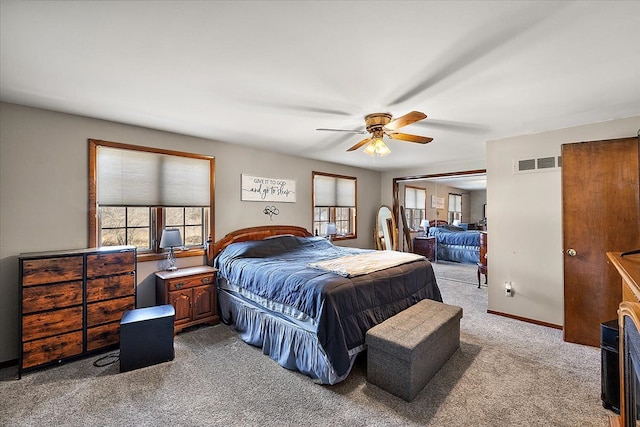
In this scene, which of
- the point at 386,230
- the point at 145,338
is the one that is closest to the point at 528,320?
the point at 386,230

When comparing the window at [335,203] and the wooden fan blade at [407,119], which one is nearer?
the wooden fan blade at [407,119]

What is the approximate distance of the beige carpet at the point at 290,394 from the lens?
74.7 inches

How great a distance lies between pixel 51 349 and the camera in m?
2.47

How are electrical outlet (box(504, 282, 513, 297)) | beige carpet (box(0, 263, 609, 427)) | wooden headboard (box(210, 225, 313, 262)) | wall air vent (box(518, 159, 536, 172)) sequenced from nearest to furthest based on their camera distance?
1. beige carpet (box(0, 263, 609, 427))
2. wall air vent (box(518, 159, 536, 172))
3. electrical outlet (box(504, 282, 513, 297))
4. wooden headboard (box(210, 225, 313, 262))

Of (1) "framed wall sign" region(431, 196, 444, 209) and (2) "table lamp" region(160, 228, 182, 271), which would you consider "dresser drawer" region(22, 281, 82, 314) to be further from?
(1) "framed wall sign" region(431, 196, 444, 209)

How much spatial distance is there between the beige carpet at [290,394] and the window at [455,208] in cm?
437

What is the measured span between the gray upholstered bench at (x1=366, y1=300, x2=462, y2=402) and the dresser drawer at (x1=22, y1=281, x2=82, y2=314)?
2648 mm

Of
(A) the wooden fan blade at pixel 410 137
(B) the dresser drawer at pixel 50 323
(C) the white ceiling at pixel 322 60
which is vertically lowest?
(B) the dresser drawer at pixel 50 323

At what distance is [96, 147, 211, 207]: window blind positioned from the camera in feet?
10.3

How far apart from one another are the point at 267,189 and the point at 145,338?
264cm

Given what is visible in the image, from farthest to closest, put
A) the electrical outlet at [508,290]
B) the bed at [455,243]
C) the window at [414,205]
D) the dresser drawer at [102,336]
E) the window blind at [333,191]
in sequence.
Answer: the window at [414,205] < the bed at [455,243] < the window blind at [333,191] < the electrical outlet at [508,290] < the dresser drawer at [102,336]

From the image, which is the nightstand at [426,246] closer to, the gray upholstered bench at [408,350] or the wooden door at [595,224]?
the wooden door at [595,224]

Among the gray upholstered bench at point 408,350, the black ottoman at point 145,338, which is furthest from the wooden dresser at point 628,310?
the black ottoman at point 145,338

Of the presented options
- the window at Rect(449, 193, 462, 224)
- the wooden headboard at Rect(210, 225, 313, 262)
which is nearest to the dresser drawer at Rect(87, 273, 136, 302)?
the wooden headboard at Rect(210, 225, 313, 262)
